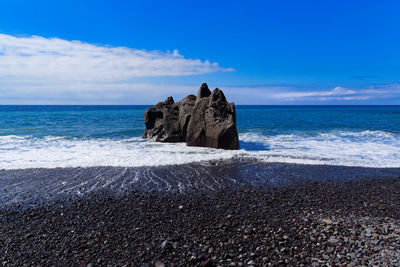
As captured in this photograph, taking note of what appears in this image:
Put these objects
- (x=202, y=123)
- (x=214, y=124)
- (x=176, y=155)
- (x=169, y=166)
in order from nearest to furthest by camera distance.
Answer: (x=169, y=166), (x=176, y=155), (x=214, y=124), (x=202, y=123)

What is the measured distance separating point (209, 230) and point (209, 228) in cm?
9

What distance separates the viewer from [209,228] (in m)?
6.34

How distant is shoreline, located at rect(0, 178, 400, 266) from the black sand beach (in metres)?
0.02

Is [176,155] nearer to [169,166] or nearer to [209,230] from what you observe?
[169,166]

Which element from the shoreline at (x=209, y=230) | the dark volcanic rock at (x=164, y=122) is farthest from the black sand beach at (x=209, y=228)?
the dark volcanic rock at (x=164, y=122)

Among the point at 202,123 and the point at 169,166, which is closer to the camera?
the point at 169,166

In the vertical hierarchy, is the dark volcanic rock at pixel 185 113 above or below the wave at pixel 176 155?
above

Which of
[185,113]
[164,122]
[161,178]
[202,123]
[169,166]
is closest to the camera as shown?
[161,178]

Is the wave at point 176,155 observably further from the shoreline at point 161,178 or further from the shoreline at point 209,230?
the shoreline at point 209,230

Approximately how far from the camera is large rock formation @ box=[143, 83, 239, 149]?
17.2 metres

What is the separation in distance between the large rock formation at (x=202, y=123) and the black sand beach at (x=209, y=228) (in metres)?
8.04

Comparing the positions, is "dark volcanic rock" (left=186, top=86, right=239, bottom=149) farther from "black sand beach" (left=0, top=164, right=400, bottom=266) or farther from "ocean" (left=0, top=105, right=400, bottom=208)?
"black sand beach" (left=0, top=164, right=400, bottom=266)

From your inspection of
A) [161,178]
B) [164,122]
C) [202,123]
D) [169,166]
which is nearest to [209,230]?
[161,178]

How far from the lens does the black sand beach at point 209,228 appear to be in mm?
5207
